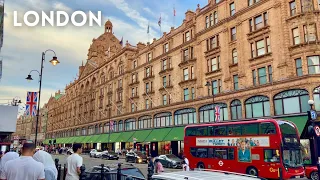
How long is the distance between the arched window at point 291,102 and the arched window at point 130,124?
29723 mm

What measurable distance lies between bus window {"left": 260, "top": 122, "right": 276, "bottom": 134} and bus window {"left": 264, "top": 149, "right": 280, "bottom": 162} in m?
1.33

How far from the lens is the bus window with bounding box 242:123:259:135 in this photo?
20550mm

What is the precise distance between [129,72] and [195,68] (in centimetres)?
2046

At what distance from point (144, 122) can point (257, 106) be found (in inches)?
940

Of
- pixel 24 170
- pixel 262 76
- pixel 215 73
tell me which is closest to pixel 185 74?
pixel 215 73

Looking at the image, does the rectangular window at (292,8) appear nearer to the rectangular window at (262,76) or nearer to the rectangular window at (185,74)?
the rectangular window at (262,76)

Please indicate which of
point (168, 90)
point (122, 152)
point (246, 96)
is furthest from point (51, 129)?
point (246, 96)

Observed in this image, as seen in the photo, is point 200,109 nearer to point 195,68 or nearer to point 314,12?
point 195,68

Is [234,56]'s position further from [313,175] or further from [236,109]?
[313,175]

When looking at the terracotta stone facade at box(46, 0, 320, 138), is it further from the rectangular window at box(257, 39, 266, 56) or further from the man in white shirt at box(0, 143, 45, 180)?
the man in white shirt at box(0, 143, 45, 180)

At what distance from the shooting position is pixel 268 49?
2984 centimetres

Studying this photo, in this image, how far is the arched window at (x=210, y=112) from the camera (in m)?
34.1

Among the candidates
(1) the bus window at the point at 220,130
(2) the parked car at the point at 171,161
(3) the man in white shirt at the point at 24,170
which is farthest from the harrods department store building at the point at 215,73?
(3) the man in white shirt at the point at 24,170

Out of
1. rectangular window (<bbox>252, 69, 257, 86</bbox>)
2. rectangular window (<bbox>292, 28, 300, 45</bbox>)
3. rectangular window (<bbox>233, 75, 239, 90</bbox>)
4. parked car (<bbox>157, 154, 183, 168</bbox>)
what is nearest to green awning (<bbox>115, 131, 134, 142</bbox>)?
parked car (<bbox>157, 154, 183, 168</bbox>)
